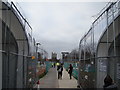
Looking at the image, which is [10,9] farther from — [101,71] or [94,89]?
[94,89]

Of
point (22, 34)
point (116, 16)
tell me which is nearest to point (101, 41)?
point (116, 16)

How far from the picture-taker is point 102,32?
796 cm

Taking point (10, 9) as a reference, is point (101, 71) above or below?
below

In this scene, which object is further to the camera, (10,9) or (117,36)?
(117,36)

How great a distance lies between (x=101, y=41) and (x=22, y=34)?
3.25m

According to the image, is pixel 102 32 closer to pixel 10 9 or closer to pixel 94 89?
pixel 94 89

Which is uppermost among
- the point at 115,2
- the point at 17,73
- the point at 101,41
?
the point at 115,2

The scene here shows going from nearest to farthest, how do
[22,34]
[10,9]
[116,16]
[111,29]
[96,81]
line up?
[10,9], [116,16], [111,29], [96,81], [22,34]

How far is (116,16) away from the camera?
669 centimetres

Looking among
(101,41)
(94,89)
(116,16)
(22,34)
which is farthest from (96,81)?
(22,34)

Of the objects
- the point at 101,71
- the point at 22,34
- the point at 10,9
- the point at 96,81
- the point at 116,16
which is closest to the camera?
the point at 10,9

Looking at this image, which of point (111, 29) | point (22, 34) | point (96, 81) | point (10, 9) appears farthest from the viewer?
point (22, 34)

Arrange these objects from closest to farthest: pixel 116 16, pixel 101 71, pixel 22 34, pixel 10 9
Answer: pixel 10 9, pixel 116 16, pixel 101 71, pixel 22 34

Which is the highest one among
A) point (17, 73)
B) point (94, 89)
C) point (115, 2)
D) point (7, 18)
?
point (115, 2)
